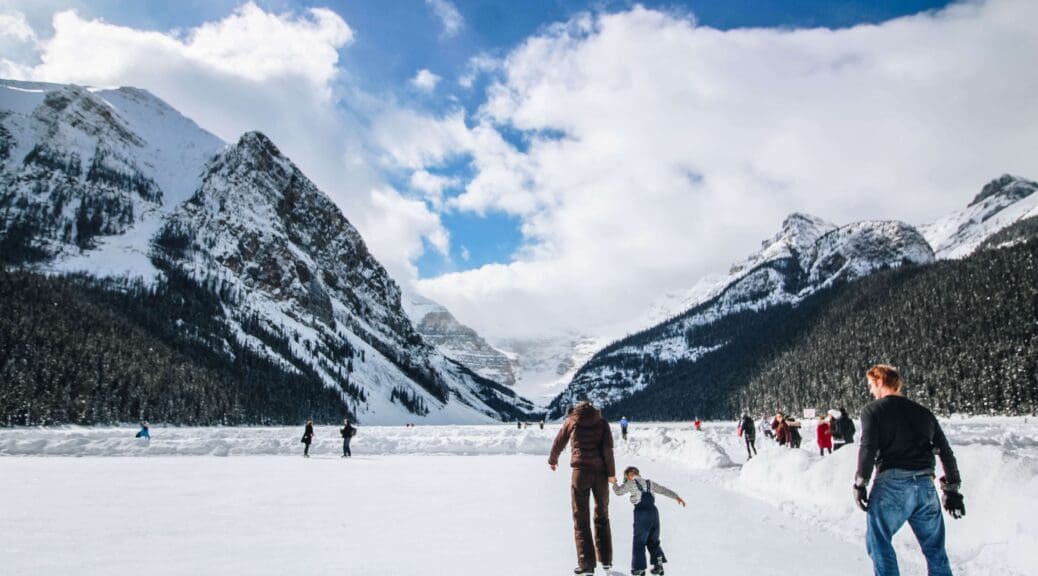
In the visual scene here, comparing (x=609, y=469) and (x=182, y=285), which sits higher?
(x=182, y=285)

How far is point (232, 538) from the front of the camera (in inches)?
369

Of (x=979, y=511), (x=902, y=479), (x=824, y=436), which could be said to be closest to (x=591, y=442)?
(x=902, y=479)

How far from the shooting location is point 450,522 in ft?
36.4

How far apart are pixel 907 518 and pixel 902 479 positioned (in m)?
0.38

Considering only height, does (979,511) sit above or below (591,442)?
below

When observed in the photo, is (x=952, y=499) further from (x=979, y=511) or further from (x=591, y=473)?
(x=591, y=473)

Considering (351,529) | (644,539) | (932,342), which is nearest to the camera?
(644,539)

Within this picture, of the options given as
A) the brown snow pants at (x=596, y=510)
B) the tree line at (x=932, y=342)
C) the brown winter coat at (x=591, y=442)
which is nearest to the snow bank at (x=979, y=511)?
the brown snow pants at (x=596, y=510)

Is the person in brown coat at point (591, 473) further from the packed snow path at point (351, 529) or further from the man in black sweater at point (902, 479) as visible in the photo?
the man in black sweater at point (902, 479)

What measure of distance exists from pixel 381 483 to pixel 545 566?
11590 mm

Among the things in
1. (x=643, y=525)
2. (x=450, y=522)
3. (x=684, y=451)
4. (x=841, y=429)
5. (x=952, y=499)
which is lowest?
(x=684, y=451)

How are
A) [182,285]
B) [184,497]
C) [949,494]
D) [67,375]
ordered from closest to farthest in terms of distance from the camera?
[949,494], [184,497], [67,375], [182,285]

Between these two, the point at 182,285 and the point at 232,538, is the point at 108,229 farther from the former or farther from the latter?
the point at 232,538

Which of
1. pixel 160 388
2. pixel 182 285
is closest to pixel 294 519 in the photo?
pixel 160 388
